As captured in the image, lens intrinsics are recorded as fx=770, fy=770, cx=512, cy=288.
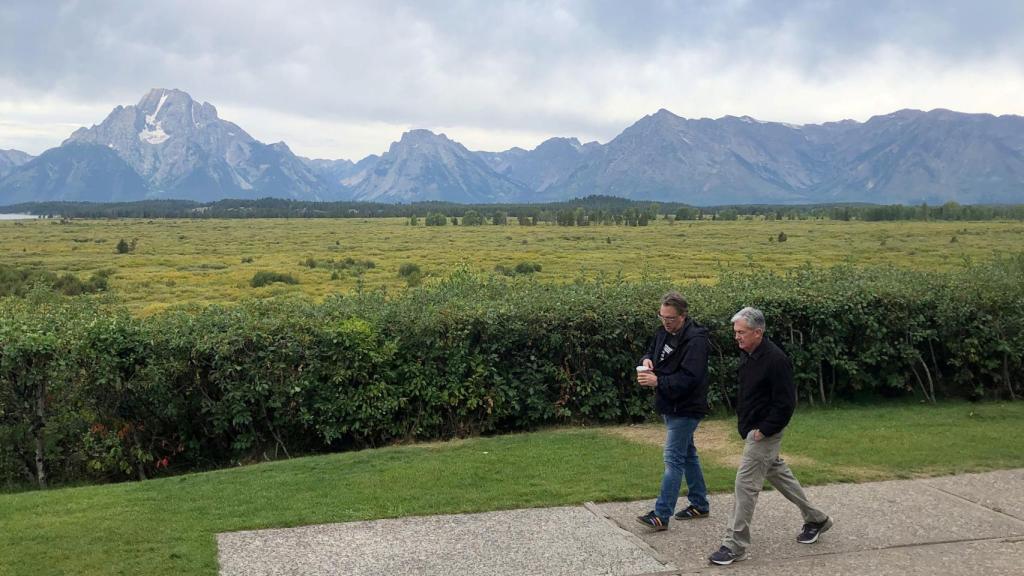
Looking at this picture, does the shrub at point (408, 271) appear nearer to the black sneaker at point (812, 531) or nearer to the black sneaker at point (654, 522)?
the black sneaker at point (654, 522)

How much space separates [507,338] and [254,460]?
3607 mm

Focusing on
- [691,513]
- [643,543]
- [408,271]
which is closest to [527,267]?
[408,271]

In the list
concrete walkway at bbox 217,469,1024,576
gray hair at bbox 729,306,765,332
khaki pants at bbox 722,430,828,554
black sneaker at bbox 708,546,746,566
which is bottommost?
concrete walkway at bbox 217,469,1024,576

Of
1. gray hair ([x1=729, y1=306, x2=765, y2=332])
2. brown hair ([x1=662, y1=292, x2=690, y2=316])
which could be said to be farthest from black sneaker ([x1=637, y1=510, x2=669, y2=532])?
gray hair ([x1=729, y1=306, x2=765, y2=332])

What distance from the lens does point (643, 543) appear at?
241 inches

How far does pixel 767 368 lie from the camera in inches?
228

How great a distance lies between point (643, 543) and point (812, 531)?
135 cm

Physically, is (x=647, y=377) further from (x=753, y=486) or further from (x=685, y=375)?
(x=753, y=486)

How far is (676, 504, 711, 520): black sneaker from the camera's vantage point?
669 centimetres

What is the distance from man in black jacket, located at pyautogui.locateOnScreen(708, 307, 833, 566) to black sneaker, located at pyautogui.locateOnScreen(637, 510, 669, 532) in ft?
2.09

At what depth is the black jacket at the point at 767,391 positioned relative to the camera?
5742mm

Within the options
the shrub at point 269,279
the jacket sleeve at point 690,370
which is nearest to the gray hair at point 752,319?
the jacket sleeve at point 690,370

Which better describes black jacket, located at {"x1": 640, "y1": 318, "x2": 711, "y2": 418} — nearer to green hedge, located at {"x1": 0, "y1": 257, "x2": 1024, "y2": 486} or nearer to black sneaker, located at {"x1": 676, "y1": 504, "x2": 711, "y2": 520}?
black sneaker, located at {"x1": 676, "y1": 504, "x2": 711, "y2": 520}

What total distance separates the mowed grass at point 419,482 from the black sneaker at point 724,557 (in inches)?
61.6
